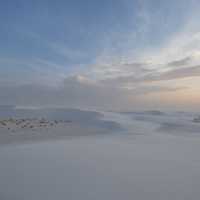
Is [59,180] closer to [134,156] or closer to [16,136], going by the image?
[134,156]

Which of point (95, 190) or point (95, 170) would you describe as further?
point (95, 170)

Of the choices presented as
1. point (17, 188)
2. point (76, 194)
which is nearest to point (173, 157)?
point (76, 194)

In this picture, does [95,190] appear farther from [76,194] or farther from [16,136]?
[16,136]

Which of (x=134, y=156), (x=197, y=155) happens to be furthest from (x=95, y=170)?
(x=197, y=155)

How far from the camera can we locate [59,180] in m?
3.29

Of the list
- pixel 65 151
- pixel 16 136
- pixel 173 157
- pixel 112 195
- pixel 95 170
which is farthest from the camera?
pixel 16 136

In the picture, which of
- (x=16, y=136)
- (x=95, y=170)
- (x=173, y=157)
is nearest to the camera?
(x=95, y=170)

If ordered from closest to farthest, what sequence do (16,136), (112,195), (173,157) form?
(112,195)
(173,157)
(16,136)

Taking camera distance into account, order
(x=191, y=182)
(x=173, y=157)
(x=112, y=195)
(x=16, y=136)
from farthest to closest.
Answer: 1. (x=16, y=136)
2. (x=173, y=157)
3. (x=191, y=182)
4. (x=112, y=195)

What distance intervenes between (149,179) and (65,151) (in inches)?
98.2

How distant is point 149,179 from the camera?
3387 millimetres

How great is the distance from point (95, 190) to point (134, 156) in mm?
1977

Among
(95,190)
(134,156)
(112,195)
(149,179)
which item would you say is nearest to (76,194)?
(95,190)

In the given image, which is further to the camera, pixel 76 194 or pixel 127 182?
pixel 127 182
